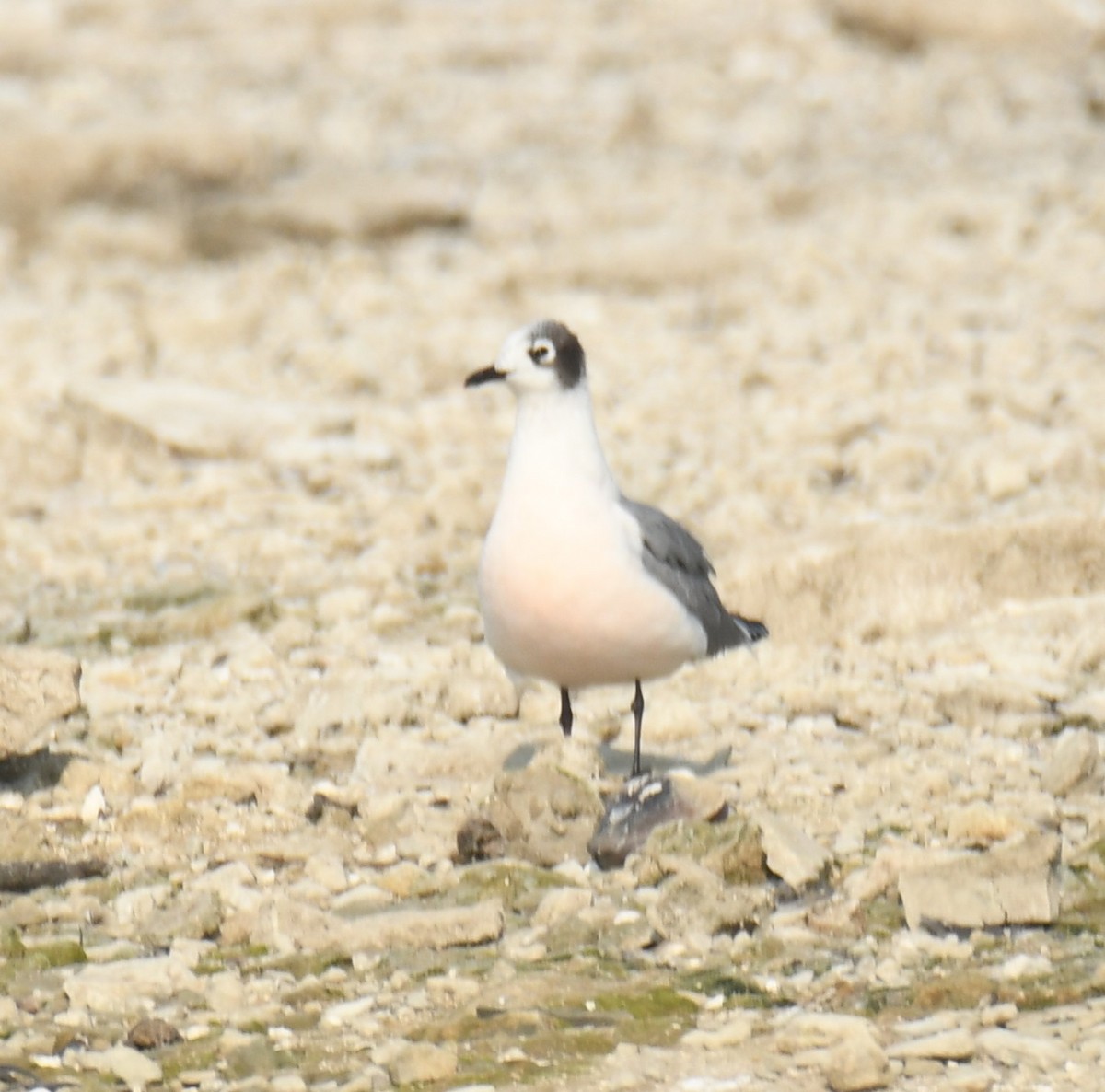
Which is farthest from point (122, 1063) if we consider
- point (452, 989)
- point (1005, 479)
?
point (1005, 479)

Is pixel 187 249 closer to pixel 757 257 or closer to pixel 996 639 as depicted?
pixel 757 257

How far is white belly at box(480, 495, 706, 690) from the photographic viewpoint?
620cm

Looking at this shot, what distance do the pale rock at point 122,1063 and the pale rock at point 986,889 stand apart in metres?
1.86

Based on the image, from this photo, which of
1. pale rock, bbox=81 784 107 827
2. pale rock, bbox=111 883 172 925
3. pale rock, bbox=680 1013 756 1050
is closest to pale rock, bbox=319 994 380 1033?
pale rock, bbox=680 1013 756 1050

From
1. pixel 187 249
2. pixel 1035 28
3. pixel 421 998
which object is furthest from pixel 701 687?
pixel 1035 28

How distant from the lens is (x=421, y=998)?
512cm

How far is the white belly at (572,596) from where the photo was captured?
6.20m

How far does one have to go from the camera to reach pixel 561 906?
5.55 m

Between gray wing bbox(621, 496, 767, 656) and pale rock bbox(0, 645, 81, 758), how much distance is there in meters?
1.76

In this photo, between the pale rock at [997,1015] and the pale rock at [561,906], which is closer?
the pale rock at [997,1015]

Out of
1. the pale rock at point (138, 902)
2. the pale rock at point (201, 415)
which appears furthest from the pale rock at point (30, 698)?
the pale rock at point (201, 415)

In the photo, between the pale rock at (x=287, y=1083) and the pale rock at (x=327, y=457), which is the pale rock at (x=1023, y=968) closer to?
the pale rock at (x=287, y=1083)

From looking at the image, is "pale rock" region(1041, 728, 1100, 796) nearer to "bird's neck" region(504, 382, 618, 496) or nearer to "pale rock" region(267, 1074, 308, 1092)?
"bird's neck" region(504, 382, 618, 496)

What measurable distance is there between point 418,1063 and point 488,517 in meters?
5.22
